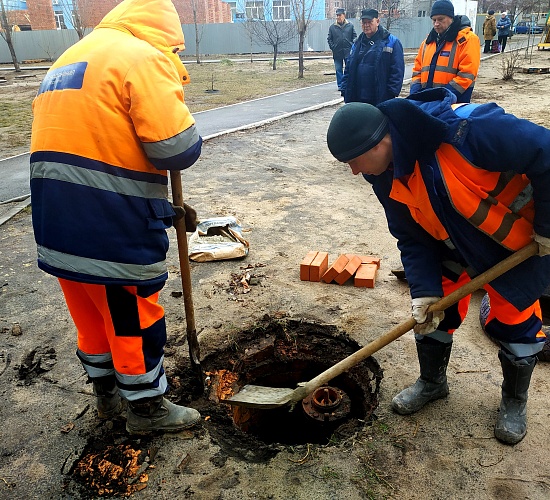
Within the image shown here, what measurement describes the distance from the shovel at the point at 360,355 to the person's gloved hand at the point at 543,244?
1.2 inches

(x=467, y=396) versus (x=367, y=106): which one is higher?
(x=367, y=106)

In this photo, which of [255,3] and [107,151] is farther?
[255,3]

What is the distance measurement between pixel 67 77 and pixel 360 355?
1912 mm

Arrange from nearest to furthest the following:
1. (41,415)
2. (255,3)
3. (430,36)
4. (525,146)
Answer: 1. (525,146)
2. (41,415)
3. (430,36)
4. (255,3)

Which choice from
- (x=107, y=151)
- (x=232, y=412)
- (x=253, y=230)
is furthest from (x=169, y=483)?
(x=253, y=230)

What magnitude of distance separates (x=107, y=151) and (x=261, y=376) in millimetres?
2070

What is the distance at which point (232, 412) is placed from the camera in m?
3.09

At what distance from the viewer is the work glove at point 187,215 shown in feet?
8.77

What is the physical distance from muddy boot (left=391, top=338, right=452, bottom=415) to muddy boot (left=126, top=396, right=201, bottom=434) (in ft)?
3.77

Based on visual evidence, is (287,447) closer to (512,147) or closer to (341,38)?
(512,147)

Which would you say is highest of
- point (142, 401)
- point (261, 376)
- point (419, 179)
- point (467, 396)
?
point (419, 179)

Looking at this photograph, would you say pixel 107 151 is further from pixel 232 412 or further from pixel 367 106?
pixel 232 412

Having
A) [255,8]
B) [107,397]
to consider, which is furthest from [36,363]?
[255,8]

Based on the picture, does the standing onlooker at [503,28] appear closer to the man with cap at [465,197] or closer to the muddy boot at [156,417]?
the man with cap at [465,197]
